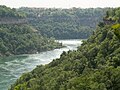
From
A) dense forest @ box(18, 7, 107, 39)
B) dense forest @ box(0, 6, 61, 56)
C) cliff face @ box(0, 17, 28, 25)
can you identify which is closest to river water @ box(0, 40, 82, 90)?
dense forest @ box(0, 6, 61, 56)

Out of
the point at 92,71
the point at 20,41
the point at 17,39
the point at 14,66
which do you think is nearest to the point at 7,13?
the point at 17,39

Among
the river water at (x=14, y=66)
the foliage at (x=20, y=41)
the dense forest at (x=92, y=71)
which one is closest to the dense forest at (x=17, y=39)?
the foliage at (x=20, y=41)

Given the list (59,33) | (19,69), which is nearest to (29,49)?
(19,69)

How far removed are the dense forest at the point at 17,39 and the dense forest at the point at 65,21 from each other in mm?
18408

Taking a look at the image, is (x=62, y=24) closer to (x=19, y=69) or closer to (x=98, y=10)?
(x=98, y=10)

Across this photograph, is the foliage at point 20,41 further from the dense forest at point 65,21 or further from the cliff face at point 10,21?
the dense forest at point 65,21

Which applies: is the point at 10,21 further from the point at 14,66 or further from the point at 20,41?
the point at 14,66

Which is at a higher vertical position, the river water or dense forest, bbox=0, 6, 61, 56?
dense forest, bbox=0, 6, 61, 56

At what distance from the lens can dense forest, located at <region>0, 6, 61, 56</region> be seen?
114m

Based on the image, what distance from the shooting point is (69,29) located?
538ft

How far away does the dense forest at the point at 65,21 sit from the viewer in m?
162

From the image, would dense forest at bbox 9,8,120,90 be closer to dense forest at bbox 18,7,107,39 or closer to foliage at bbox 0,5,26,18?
foliage at bbox 0,5,26,18

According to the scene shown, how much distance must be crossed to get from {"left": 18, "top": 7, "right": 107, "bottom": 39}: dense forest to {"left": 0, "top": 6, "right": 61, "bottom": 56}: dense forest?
1841cm

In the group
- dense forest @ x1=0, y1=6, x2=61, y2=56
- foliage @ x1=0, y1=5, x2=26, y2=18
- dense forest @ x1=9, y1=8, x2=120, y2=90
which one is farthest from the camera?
foliage @ x1=0, y1=5, x2=26, y2=18
